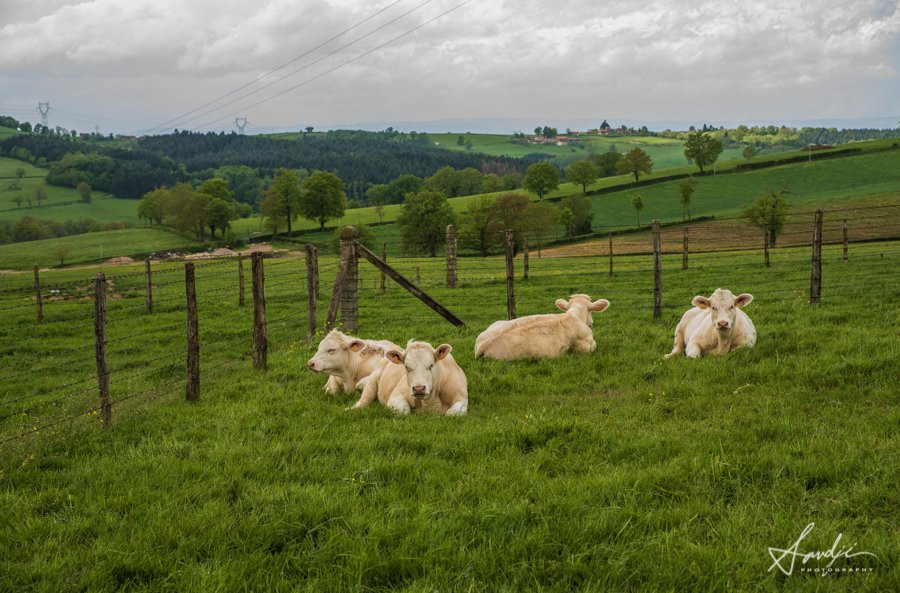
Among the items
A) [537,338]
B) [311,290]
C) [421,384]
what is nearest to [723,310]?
[537,338]

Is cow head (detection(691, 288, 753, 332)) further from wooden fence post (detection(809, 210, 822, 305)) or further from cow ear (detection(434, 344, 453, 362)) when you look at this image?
wooden fence post (detection(809, 210, 822, 305))

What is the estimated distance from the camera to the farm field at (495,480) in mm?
3857

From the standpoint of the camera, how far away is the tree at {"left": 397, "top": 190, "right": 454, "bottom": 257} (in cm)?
7356

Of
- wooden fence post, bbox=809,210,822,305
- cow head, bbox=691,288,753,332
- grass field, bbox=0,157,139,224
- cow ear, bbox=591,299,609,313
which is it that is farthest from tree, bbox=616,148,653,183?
cow head, bbox=691,288,753,332

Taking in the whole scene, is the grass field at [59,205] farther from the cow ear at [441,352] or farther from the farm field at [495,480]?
the cow ear at [441,352]

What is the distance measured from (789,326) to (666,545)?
8258mm

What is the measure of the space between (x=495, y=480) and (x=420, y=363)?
8.90 feet

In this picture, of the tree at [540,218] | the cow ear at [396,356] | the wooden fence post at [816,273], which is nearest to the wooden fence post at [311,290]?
the cow ear at [396,356]

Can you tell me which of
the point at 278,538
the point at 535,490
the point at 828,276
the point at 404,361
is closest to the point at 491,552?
the point at 535,490

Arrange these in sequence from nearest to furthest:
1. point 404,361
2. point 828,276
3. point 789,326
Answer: point 404,361 → point 789,326 → point 828,276

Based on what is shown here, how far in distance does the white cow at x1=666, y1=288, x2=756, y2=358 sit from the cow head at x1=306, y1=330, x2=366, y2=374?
4625 millimetres

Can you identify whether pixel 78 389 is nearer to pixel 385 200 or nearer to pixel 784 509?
pixel 784 509

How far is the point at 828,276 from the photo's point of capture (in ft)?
70.5

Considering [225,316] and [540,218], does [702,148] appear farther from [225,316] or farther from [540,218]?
[225,316]
